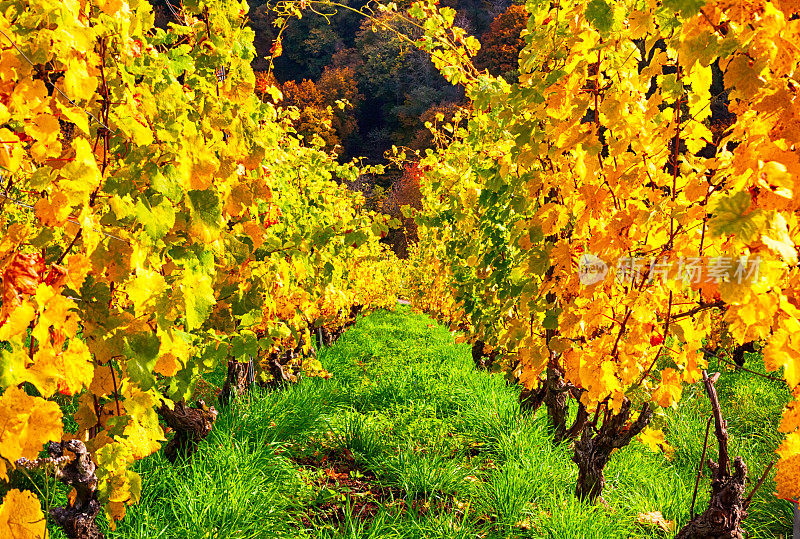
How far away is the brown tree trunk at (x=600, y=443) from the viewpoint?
241 centimetres

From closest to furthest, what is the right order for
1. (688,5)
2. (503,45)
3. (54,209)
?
(688,5), (54,209), (503,45)

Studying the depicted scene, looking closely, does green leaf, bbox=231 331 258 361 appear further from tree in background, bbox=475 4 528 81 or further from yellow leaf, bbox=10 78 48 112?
tree in background, bbox=475 4 528 81

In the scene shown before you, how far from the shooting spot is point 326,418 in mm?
3664

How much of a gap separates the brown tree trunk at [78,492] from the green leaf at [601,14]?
6.91 ft

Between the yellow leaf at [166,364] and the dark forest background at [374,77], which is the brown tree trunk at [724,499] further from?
the dark forest background at [374,77]

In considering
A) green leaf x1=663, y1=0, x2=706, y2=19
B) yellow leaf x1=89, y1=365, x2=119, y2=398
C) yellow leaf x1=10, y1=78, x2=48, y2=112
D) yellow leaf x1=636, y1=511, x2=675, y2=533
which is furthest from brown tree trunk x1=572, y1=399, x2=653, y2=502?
yellow leaf x1=10, y1=78, x2=48, y2=112

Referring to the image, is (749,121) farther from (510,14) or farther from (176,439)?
(510,14)

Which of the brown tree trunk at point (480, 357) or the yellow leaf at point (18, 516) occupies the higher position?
the yellow leaf at point (18, 516)

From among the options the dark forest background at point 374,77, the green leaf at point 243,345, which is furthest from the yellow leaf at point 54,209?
the dark forest background at point 374,77

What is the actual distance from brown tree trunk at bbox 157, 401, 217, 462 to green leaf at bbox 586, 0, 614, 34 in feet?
8.78

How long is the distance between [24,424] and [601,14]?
5.79ft

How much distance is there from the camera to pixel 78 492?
1.73m

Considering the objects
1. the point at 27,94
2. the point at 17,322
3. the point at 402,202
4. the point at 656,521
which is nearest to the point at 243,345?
the point at 17,322

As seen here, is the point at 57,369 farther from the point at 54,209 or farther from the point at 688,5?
the point at 688,5
